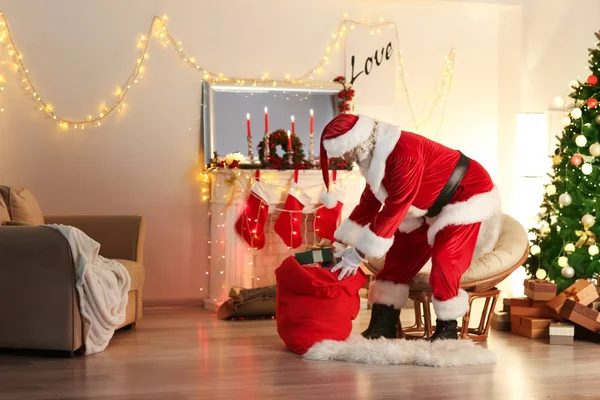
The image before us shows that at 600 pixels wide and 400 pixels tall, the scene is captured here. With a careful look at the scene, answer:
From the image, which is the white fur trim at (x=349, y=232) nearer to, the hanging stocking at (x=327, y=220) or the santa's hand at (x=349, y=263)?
the santa's hand at (x=349, y=263)

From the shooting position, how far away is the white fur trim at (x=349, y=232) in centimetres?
449

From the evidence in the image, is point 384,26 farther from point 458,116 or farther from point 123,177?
point 123,177

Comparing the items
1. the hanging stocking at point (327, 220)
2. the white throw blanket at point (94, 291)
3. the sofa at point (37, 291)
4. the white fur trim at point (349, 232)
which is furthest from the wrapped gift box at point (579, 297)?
the sofa at point (37, 291)

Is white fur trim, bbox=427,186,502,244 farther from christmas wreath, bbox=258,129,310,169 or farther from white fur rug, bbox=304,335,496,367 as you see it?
christmas wreath, bbox=258,129,310,169

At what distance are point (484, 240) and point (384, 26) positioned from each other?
8.22 feet

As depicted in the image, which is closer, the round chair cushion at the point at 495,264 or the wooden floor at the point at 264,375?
the wooden floor at the point at 264,375

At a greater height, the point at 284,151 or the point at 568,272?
the point at 284,151

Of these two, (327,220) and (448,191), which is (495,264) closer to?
(448,191)

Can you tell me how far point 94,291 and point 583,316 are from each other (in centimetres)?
278

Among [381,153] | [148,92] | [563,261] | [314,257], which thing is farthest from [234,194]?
[563,261]

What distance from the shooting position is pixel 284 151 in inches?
244

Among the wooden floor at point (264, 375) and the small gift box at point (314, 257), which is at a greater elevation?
the small gift box at point (314, 257)

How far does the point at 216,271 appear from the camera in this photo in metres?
6.11

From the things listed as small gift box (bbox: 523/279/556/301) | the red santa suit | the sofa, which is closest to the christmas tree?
small gift box (bbox: 523/279/556/301)
